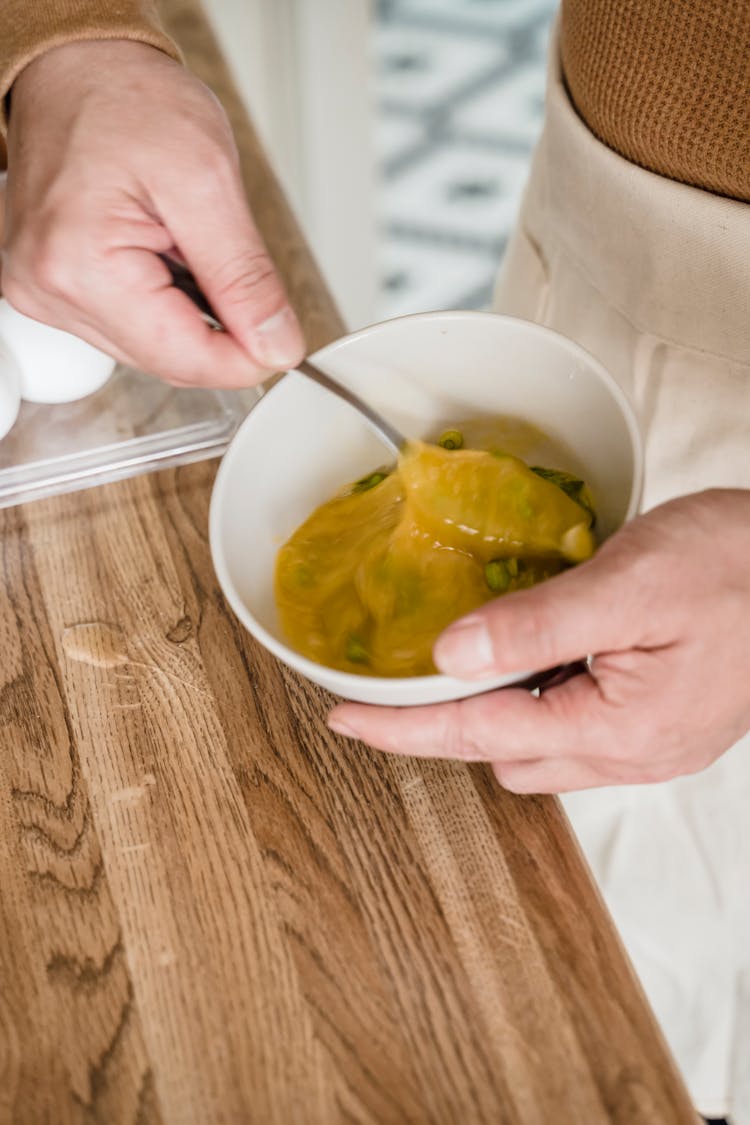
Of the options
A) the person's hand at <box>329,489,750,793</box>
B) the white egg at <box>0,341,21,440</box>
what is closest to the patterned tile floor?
the white egg at <box>0,341,21,440</box>

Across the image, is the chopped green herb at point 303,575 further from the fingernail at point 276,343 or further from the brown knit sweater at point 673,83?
the brown knit sweater at point 673,83

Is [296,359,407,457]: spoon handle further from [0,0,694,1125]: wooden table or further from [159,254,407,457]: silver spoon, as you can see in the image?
[0,0,694,1125]: wooden table

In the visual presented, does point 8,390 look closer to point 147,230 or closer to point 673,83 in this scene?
point 147,230

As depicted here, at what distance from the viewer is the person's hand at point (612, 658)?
1.85 ft

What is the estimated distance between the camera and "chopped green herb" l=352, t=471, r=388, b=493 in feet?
2.50

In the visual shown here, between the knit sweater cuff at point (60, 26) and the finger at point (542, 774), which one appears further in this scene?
the knit sweater cuff at point (60, 26)

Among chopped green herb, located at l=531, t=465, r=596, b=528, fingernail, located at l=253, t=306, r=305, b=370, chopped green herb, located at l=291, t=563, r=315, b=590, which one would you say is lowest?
chopped green herb, located at l=291, t=563, r=315, b=590

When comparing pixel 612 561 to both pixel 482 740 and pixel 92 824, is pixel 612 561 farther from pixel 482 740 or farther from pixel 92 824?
pixel 92 824

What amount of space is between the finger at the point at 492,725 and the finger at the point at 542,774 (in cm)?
→ 1

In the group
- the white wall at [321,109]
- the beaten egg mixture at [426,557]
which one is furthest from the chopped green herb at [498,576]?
the white wall at [321,109]

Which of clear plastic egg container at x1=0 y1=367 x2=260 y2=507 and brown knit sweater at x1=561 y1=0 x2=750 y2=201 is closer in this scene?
brown knit sweater at x1=561 y1=0 x2=750 y2=201

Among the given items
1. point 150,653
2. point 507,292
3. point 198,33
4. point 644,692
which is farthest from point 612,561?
point 198,33

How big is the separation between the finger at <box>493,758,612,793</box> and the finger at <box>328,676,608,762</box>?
1cm

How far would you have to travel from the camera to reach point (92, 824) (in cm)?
67
